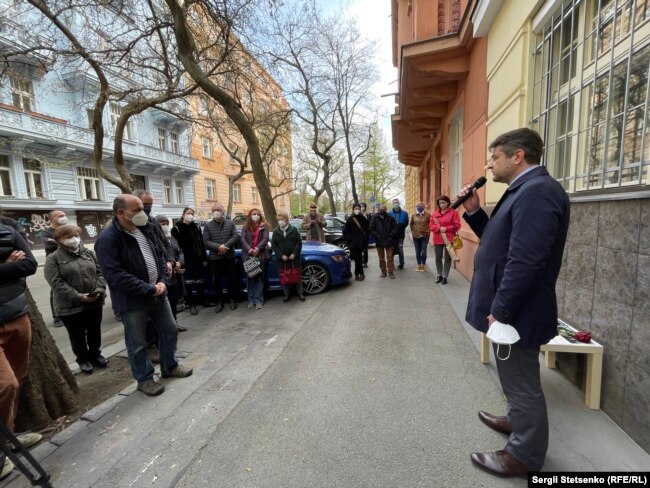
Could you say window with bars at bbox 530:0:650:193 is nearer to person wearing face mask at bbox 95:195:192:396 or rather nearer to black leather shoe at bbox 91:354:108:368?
person wearing face mask at bbox 95:195:192:396

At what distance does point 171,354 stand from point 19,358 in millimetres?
1211

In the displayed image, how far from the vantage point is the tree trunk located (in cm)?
258

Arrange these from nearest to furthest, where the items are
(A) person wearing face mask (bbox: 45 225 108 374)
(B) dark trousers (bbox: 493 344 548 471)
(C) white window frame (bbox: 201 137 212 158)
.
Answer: (B) dark trousers (bbox: 493 344 548 471), (A) person wearing face mask (bbox: 45 225 108 374), (C) white window frame (bbox: 201 137 212 158)

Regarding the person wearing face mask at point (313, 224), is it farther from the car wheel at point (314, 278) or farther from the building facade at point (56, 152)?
the building facade at point (56, 152)

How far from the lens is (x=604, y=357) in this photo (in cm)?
244

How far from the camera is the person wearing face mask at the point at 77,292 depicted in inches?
137

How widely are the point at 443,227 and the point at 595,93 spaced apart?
376 centimetres

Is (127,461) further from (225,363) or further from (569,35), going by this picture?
(569,35)

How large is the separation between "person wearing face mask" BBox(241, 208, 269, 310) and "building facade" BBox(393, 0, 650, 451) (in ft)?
14.3

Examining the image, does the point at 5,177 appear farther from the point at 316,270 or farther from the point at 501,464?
the point at 501,464

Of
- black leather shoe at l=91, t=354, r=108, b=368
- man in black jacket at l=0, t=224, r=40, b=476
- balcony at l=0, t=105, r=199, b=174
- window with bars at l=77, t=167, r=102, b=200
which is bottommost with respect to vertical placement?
black leather shoe at l=91, t=354, r=108, b=368

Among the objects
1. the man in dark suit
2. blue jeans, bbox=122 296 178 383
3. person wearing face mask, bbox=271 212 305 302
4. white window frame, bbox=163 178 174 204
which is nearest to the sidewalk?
blue jeans, bbox=122 296 178 383

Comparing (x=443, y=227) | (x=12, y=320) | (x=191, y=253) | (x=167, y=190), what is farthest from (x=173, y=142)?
(x=12, y=320)

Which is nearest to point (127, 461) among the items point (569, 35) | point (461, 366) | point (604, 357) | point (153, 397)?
point (153, 397)
